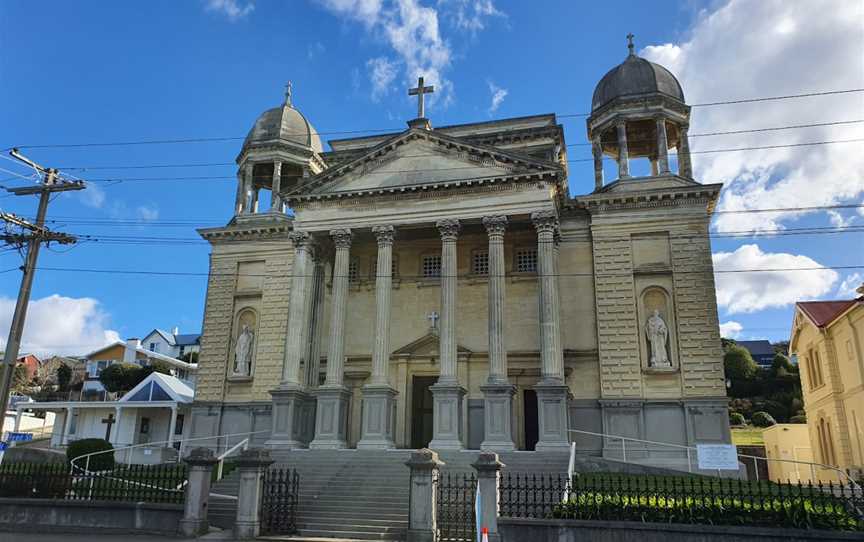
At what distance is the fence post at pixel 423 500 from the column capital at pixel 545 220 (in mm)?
11770

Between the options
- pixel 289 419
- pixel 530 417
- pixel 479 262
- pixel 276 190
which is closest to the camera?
pixel 289 419

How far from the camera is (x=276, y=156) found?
31.6m

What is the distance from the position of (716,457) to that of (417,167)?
1436 centimetres

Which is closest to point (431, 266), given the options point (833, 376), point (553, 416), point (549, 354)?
point (549, 354)

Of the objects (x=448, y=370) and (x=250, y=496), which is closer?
(x=250, y=496)

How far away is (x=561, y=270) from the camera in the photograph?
87.1 feet

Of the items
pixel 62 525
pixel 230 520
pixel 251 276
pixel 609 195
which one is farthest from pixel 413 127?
pixel 62 525

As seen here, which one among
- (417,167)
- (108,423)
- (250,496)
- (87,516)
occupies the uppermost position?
(417,167)

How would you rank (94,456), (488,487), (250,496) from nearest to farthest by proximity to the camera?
(488,487)
(250,496)
(94,456)

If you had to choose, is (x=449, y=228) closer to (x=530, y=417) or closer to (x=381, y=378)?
(x=381, y=378)

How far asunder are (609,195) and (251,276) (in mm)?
15832

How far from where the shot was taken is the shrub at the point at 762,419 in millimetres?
49656

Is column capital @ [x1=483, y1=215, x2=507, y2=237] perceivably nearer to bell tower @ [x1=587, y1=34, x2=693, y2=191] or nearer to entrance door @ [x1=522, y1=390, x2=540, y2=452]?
bell tower @ [x1=587, y1=34, x2=693, y2=191]

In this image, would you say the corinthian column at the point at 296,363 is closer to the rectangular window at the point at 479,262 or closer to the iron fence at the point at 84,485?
the iron fence at the point at 84,485
